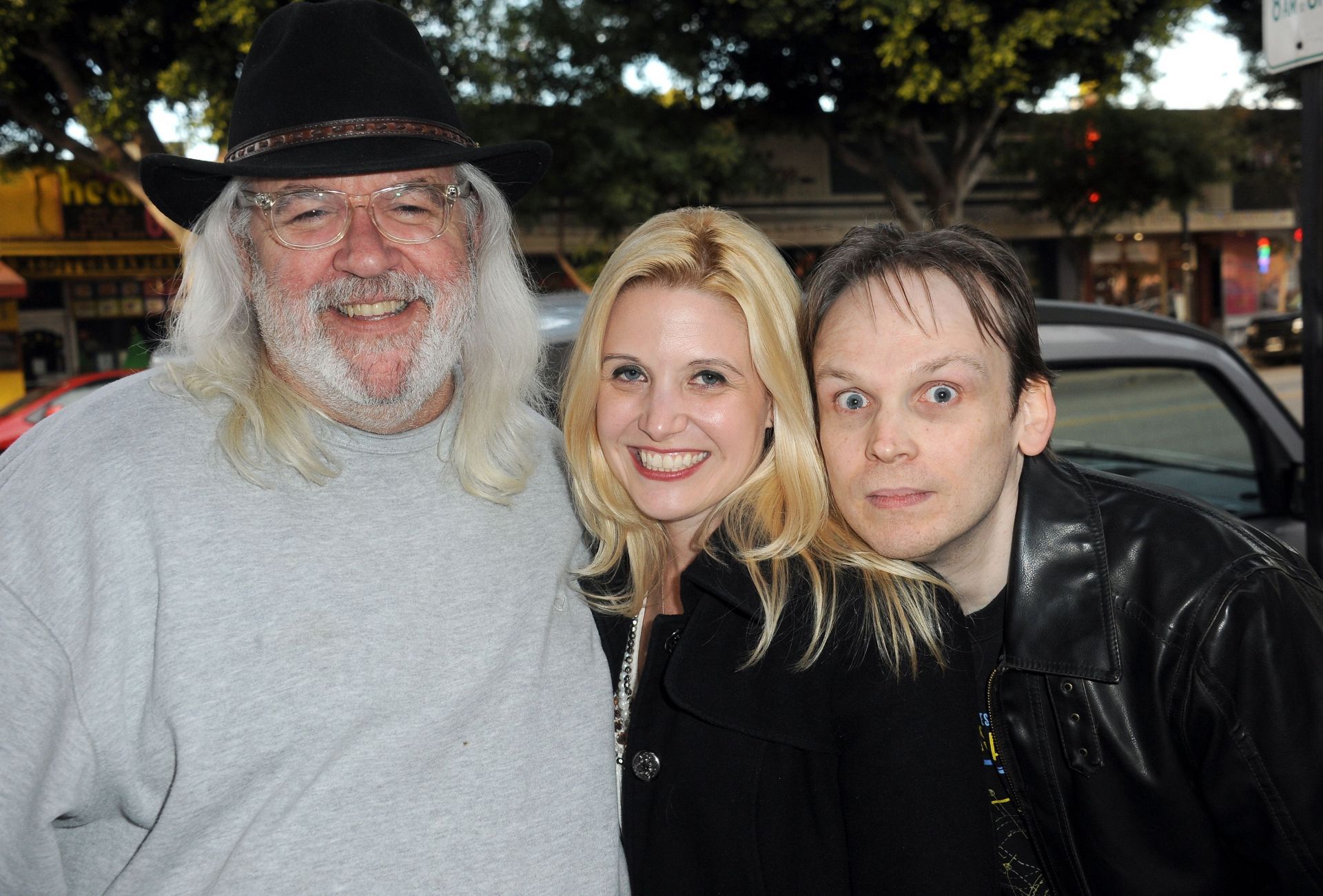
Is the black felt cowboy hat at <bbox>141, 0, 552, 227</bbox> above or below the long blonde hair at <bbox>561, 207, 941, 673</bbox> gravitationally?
above

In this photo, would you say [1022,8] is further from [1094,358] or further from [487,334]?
[487,334]

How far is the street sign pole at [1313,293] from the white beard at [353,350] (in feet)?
7.55

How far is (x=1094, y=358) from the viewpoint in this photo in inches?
130

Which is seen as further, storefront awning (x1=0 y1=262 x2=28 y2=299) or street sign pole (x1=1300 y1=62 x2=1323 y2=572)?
storefront awning (x1=0 y1=262 x2=28 y2=299)

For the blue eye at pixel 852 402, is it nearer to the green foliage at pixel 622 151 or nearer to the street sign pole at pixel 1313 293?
the street sign pole at pixel 1313 293

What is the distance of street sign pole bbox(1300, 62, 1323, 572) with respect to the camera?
2838 mm

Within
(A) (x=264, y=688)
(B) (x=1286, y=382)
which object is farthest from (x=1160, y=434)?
(B) (x=1286, y=382)

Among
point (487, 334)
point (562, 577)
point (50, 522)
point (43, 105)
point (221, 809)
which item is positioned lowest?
point (221, 809)

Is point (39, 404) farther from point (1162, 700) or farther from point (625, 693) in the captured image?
point (1162, 700)

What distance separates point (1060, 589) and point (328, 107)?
1720mm

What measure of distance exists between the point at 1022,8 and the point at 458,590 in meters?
12.8

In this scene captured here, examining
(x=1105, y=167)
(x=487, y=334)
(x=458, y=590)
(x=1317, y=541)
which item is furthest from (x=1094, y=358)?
(x=1105, y=167)

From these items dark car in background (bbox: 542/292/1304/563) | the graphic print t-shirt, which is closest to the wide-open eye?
the graphic print t-shirt

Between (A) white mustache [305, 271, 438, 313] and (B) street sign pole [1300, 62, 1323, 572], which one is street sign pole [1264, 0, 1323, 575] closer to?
(B) street sign pole [1300, 62, 1323, 572]
